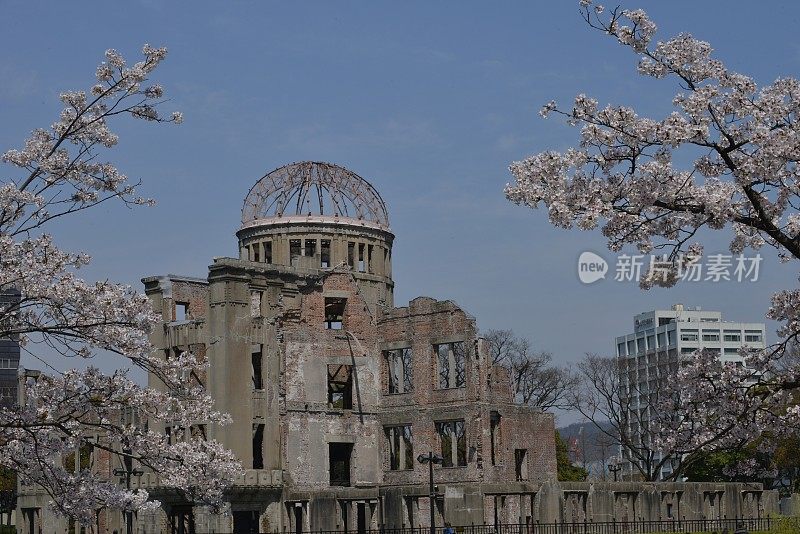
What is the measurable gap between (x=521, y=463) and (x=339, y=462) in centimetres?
880

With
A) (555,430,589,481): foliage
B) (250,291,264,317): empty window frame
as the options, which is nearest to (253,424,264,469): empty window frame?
(250,291,264,317): empty window frame

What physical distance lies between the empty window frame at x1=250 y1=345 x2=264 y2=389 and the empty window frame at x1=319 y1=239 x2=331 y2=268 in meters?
8.85

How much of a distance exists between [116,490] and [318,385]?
29.9m

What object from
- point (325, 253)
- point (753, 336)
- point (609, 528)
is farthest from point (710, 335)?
point (609, 528)

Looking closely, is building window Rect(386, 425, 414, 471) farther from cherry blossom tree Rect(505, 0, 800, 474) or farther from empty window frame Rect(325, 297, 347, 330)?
cherry blossom tree Rect(505, 0, 800, 474)

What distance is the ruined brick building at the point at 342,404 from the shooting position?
45.3m

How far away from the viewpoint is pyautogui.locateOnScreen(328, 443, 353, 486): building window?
49406 millimetres

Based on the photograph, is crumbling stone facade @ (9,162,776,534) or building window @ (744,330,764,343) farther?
building window @ (744,330,764,343)

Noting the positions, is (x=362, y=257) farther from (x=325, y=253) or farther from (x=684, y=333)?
(x=684, y=333)

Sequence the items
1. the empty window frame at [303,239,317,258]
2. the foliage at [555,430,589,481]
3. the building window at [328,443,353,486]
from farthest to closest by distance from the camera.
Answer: the foliage at [555,430,589,481], the empty window frame at [303,239,317,258], the building window at [328,443,353,486]

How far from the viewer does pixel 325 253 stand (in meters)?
56.1

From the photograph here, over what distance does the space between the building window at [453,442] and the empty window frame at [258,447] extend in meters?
7.15

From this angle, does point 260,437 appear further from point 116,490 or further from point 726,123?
point 726,123

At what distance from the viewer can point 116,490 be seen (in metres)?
18.3
